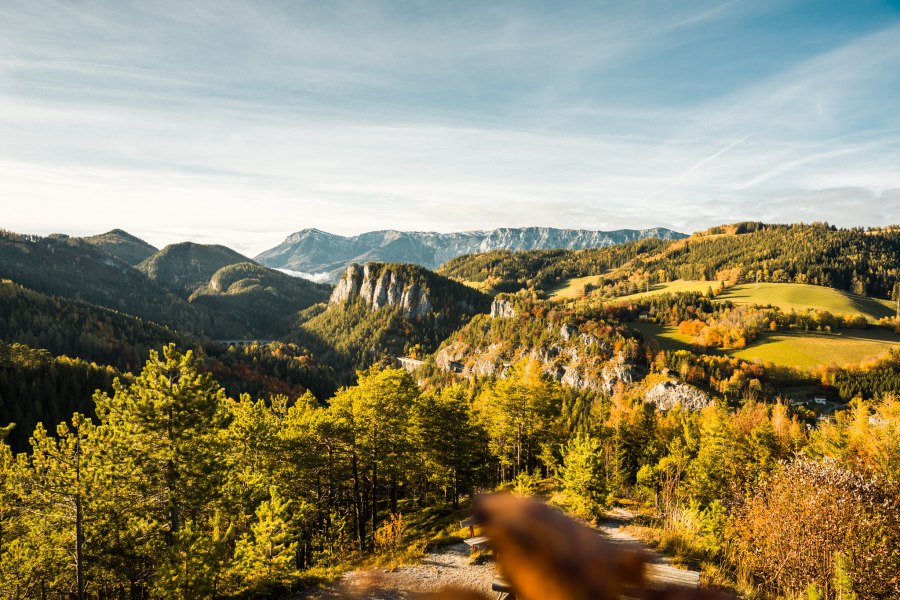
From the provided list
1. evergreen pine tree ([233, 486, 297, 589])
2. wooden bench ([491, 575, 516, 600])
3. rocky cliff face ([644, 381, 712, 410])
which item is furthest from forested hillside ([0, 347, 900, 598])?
rocky cliff face ([644, 381, 712, 410])

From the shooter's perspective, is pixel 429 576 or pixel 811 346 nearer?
pixel 429 576

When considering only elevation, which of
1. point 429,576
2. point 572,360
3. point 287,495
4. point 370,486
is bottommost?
point 572,360

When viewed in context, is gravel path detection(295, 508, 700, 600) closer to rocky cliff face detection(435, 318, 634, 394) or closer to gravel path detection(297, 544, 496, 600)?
gravel path detection(297, 544, 496, 600)

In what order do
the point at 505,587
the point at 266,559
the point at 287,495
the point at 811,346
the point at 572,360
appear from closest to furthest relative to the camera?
1. the point at 505,587
2. the point at 266,559
3. the point at 287,495
4. the point at 811,346
5. the point at 572,360

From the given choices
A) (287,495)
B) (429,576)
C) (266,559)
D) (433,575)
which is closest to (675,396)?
(287,495)

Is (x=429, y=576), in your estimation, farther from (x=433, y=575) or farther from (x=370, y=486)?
(x=370, y=486)

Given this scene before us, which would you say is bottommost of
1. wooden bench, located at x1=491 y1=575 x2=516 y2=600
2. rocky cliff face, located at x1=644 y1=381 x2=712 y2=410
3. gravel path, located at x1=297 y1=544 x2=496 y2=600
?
rocky cliff face, located at x1=644 y1=381 x2=712 y2=410

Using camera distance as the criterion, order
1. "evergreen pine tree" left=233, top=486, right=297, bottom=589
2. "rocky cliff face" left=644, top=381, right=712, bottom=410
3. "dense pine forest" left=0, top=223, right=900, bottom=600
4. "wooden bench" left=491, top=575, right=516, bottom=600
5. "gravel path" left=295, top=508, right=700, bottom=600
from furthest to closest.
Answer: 1. "rocky cliff face" left=644, top=381, right=712, bottom=410
2. "evergreen pine tree" left=233, top=486, right=297, bottom=589
3. "gravel path" left=295, top=508, right=700, bottom=600
4. "dense pine forest" left=0, top=223, right=900, bottom=600
5. "wooden bench" left=491, top=575, right=516, bottom=600

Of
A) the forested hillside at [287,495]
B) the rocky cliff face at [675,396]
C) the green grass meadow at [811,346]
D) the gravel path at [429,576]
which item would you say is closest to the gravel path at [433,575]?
the gravel path at [429,576]

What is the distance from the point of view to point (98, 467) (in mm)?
19500

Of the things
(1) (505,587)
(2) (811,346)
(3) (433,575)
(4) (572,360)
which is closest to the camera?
(1) (505,587)

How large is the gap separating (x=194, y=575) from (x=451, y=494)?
31460 mm

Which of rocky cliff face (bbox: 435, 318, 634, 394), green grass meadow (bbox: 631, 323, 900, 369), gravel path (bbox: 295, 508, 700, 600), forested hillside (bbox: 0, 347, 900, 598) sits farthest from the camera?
rocky cliff face (bbox: 435, 318, 634, 394)

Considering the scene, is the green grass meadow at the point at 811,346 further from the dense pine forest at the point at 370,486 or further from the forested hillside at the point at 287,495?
the forested hillside at the point at 287,495
